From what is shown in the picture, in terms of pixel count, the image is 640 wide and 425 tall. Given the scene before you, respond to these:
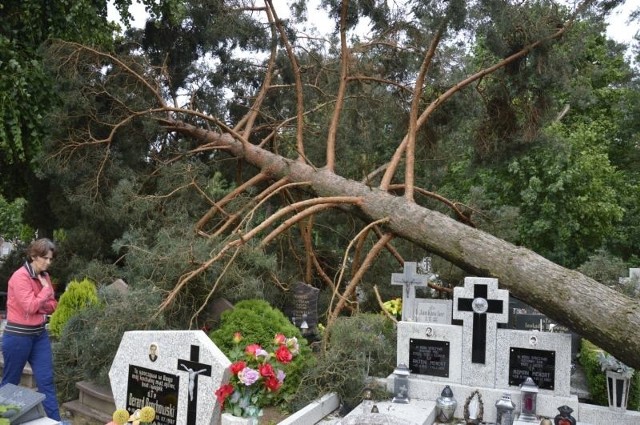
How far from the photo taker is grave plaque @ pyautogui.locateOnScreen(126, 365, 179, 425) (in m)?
4.35

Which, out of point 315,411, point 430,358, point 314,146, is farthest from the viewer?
point 314,146

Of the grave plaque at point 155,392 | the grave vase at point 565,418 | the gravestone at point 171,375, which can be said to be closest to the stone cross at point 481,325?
the grave vase at point 565,418

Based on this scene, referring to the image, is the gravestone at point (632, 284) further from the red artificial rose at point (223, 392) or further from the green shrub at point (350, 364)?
the red artificial rose at point (223, 392)

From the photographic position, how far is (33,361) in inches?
203

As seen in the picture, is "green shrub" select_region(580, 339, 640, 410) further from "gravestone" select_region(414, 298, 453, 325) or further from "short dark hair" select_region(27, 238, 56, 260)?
"short dark hair" select_region(27, 238, 56, 260)

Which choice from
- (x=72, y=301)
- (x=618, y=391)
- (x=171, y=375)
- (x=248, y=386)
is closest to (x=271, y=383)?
(x=248, y=386)

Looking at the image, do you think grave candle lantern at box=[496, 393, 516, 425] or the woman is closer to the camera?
the woman

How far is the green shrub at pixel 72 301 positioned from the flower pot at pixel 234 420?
3.92 m

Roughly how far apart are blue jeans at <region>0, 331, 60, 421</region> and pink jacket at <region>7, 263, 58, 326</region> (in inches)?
6.3

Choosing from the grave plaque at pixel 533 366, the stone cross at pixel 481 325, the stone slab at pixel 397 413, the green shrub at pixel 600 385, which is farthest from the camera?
the green shrub at pixel 600 385

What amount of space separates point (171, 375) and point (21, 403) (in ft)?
3.42

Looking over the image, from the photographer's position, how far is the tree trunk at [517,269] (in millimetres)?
5449

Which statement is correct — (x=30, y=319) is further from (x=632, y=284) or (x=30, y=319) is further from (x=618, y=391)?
(x=632, y=284)

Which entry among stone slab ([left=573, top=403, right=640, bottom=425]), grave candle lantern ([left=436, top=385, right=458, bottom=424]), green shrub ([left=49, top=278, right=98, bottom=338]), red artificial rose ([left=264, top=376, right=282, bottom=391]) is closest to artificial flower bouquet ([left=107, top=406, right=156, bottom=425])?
red artificial rose ([left=264, top=376, right=282, bottom=391])
